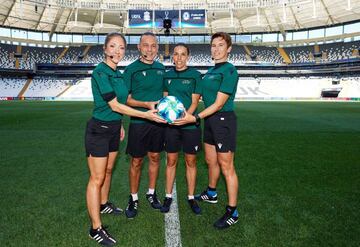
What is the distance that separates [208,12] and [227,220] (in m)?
44.6

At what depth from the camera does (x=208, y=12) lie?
44.6m

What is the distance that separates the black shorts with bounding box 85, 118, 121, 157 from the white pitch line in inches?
44.5

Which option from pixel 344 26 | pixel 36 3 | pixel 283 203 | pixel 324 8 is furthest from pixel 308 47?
pixel 283 203

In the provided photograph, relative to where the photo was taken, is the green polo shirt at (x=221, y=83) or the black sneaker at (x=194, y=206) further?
the black sneaker at (x=194, y=206)

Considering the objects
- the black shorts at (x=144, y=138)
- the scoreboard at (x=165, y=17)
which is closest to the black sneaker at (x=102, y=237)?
the black shorts at (x=144, y=138)

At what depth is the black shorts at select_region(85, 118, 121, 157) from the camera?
3.36 metres

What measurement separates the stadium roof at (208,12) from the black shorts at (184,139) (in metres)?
36.9

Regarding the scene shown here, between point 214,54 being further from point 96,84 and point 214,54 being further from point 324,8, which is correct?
point 324,8

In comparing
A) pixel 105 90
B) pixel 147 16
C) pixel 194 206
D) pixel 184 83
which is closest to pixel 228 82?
pixel 184 83

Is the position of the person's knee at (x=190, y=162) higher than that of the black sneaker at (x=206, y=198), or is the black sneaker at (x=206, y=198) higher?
the person's knee at (x=190, y=162)

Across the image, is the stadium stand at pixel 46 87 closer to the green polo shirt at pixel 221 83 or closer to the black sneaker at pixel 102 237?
the green polo shirt at pixel 221 83

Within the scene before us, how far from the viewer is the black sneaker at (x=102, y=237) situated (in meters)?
3.19

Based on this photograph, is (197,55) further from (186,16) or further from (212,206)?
(212,206)

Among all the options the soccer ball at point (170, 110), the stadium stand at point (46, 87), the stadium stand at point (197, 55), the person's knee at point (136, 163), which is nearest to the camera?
the soccer ball at point (170, 110)
